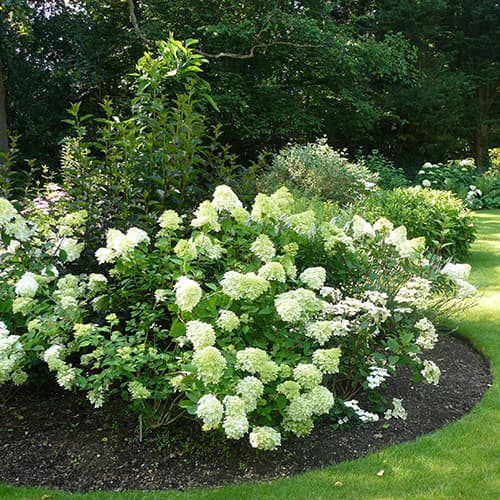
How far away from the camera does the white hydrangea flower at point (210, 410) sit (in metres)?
2.32

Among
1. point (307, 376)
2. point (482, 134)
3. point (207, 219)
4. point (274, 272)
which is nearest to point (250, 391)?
point (307, 376)

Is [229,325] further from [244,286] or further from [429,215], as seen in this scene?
[429,215]

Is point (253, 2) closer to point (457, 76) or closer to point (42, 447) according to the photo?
point (457, 76)

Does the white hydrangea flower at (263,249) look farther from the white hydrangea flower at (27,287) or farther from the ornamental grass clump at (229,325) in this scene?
the white hydrangea flower at (27,287)

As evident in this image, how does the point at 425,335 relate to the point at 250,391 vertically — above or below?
below

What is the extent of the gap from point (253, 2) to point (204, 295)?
12.5m

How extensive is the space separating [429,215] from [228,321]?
4.88 m

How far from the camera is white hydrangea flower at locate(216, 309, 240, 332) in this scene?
2543 millimetres

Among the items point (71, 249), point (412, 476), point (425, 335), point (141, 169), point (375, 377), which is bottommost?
point (412, 476)

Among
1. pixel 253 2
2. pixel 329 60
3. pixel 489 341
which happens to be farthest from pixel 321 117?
pixel 489 341

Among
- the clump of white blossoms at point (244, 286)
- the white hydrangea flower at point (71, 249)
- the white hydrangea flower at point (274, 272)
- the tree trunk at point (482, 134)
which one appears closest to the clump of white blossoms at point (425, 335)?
the white hydrangea flower at point (274, 272)

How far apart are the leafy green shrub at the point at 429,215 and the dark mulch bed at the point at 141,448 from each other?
3398 mm

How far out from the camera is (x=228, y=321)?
254cm

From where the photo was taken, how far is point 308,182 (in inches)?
325
